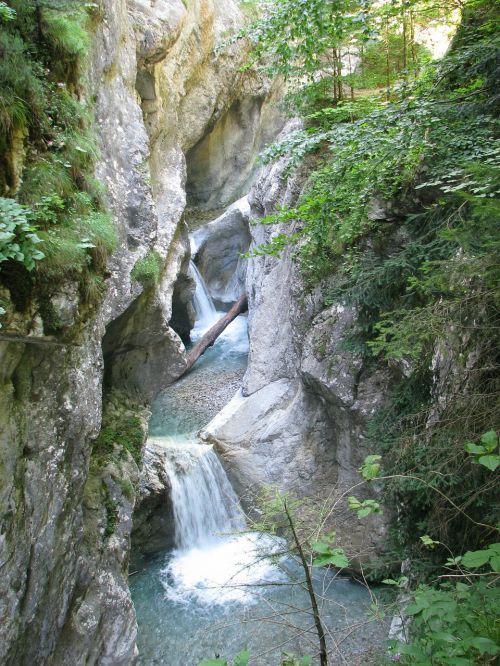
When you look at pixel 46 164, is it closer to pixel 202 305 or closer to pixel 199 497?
pixel 199 497

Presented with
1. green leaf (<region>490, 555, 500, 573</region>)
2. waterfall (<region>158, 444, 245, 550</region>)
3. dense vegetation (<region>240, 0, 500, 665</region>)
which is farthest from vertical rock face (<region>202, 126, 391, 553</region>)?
green leaf (<region>490, 555, 500, 573</region>)

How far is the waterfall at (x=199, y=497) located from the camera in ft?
30.6

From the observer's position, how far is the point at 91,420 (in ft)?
17.1

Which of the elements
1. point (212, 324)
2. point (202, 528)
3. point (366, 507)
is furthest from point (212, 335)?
point (366, 507)

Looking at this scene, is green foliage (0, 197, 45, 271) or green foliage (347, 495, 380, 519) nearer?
green foliage (347, 495, 380, 519)

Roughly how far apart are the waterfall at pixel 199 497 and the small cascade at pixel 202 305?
781 centimetres

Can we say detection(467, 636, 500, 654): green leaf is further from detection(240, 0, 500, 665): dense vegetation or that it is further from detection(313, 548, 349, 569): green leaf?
detection(313, 548, 349, 569): green leaf

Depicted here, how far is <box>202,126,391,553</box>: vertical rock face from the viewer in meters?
8.41

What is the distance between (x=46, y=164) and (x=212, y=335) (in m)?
10.6

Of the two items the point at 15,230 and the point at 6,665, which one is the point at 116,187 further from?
the point at 6,665

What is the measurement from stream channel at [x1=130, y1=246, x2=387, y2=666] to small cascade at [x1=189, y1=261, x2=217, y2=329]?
4.83 metres

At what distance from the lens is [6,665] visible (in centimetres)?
397

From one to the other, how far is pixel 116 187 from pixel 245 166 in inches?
586

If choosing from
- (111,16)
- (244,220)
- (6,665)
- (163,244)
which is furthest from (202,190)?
(6,665)
